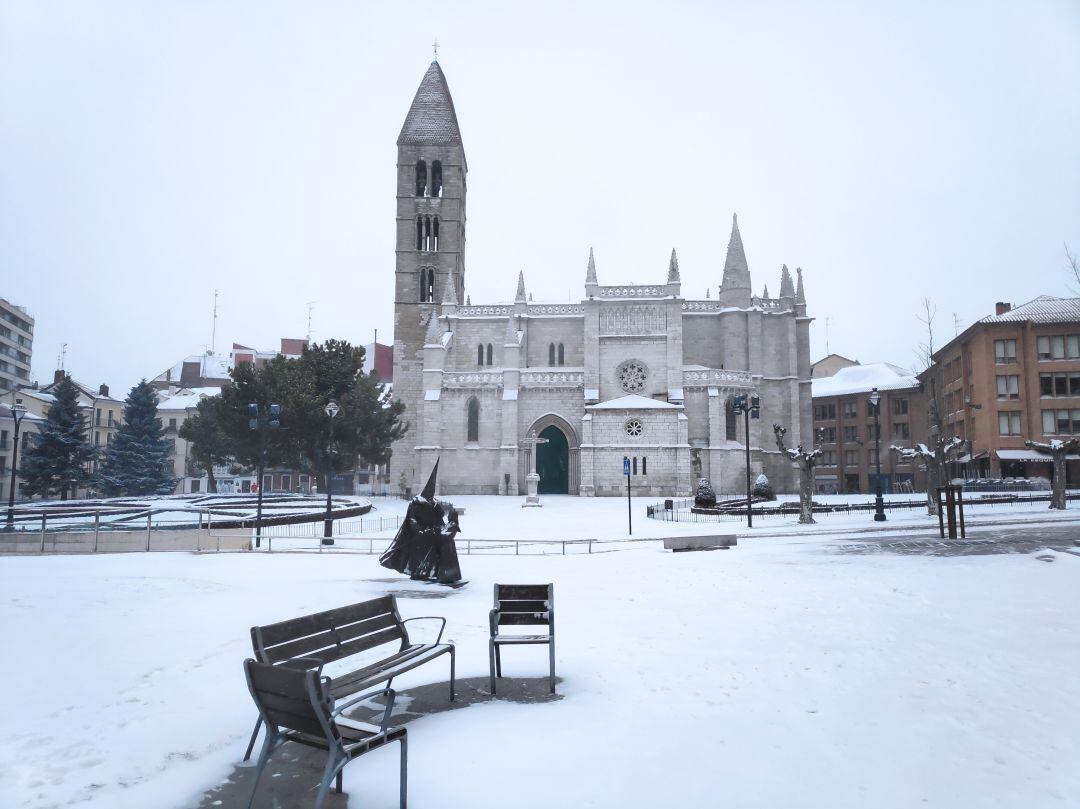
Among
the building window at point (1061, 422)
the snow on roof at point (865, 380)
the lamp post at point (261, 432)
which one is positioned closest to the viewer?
the lamp post at point (261, 432)

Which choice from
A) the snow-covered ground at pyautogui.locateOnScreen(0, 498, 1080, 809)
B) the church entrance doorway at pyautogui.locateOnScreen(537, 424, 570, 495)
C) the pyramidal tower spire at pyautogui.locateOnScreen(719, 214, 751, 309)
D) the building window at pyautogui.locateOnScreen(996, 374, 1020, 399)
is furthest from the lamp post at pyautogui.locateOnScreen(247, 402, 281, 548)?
the building window at pyautogui.locateOnScreen(996, 374, 1020, 399)

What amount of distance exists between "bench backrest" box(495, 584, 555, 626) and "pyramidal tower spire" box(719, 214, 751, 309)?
44.7m

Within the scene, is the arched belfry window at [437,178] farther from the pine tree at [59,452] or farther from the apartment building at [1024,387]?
the apartment building at [1024,387]

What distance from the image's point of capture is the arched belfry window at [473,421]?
44375 millimetres

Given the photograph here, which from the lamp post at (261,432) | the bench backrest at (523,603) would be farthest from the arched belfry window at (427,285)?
the bench backrest at (523,603)

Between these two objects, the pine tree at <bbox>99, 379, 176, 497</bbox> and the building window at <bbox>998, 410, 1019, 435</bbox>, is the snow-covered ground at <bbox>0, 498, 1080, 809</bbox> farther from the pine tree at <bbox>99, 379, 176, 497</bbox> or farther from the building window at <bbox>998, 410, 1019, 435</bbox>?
the pine tree at <bbox>99, 379, 176, 497</bbox>

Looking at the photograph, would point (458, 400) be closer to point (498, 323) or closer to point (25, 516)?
point (498, 323)

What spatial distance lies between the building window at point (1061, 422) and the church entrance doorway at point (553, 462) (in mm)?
28936

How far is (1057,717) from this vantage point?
5188mm

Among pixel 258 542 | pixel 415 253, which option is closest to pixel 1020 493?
pixel 258 542

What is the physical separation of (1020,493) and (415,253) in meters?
43.9

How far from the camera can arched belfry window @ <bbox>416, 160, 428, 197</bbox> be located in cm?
5557

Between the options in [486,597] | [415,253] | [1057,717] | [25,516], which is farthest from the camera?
[415,253]

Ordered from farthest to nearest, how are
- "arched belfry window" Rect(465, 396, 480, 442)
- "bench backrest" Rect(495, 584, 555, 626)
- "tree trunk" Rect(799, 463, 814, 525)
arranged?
"arched belfry window" Rect(465, 396, 480, 442) < "tree trunk" Rect(799, 463, 814, 525) < "bench backrest" Rect(495, 584, 555, 626)
